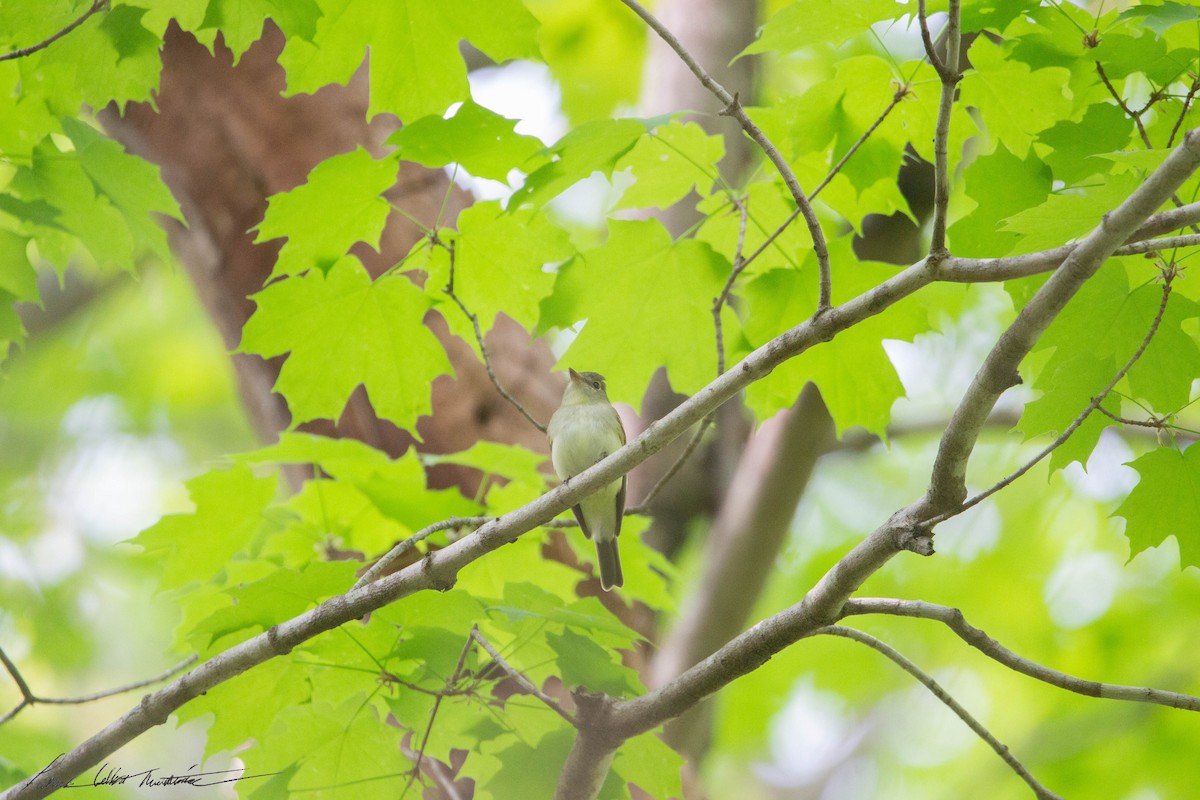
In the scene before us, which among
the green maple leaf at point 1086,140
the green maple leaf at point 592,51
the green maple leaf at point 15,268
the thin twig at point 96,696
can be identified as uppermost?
the green maple leaf at point 592,51

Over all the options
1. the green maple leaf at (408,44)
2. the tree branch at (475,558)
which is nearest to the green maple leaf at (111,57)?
the green maple leaf at (408,44)

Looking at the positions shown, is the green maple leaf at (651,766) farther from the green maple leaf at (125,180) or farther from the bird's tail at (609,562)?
the green maple leaf at (125,180)

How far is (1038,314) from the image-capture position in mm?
1783

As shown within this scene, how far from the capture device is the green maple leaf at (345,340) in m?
2.80

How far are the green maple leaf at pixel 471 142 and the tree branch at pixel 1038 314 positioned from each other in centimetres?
125

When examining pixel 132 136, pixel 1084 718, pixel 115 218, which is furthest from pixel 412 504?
pixel 1084 718

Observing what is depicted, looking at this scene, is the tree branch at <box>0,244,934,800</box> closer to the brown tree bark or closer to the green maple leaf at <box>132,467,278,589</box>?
the green maple leaf at <box>132,467,278,589</box>

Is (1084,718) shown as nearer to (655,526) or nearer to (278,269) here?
(655,526)

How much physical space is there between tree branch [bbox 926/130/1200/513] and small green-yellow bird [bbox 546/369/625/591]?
5.88ft

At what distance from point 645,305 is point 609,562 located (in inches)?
44.5

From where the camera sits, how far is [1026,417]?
2357 mm

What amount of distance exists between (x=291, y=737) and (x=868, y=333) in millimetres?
1925

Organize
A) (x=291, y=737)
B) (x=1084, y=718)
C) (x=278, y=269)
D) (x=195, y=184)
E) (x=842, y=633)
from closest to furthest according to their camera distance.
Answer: (x=842, y=633) < (x=291, y=737) < (x=278, y=269) < (x=195, y=184) < (x=1084, y=718)

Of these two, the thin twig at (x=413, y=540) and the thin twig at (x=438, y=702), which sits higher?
the thin twig at (x=413, y=540)
